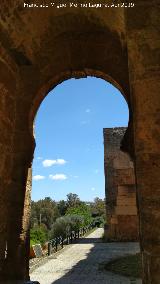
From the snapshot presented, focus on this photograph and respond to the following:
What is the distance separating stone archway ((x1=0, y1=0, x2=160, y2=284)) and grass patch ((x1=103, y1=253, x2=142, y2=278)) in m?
5.10

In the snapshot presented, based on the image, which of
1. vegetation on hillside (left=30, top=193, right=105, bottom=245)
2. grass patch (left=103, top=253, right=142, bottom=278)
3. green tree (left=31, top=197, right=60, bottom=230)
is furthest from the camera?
green tree (left=31, top=197, right=60, bottom=230)

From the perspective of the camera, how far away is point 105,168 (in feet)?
67.1

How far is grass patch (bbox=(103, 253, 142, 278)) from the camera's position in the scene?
866cm

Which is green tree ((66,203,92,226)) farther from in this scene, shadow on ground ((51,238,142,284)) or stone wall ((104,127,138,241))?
shadow on ground ((51,238,142,284))

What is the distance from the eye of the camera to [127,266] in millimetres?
9797

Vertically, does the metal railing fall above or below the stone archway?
below

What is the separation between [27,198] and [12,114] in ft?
4.05

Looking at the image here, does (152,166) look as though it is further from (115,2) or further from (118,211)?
(118,211)

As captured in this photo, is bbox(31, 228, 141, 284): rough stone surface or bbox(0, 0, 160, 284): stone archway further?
bbox(31, 228, 141, 284): rough stone surface

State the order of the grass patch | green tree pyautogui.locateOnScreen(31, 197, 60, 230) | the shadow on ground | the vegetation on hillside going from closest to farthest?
the shadow on ground → the grass patch → the vegetation on hillside → green tree pyautogui.locateOnScreen(31, 197, 60, 230)

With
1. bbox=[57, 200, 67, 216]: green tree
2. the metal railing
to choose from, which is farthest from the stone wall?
bbox=[57, 200, 67, 216]: green tree

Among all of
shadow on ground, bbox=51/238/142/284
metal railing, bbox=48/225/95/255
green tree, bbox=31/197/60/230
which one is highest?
green tree, bbox=31/197/60/230

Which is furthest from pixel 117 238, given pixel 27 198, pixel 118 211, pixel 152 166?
pixel 152 166

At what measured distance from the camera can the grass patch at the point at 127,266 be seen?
8.66 meters
